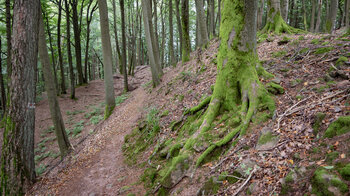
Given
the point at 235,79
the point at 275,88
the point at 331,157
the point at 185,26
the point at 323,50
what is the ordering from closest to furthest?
the point at 331,157
the point at 275,88
the point at 235,79
the point at 323,50
the point at 185,26

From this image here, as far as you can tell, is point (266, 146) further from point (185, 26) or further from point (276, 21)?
point (185, 26)

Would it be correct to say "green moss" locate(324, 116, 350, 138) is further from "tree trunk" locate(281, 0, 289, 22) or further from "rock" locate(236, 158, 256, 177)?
"tree trunk" locate(281, 0, 289, 22)

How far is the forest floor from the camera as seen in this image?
2627mm

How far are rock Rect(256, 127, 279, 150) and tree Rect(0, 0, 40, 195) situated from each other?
242 inches

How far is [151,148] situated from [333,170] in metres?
4.75

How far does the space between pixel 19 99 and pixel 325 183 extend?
22.5 ft

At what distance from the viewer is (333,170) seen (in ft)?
7.11

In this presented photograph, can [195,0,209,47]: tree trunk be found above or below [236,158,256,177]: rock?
above

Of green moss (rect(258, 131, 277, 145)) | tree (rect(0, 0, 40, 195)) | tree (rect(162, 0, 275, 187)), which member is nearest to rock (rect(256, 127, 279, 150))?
green moss (rect(258, 131, 277, 145))

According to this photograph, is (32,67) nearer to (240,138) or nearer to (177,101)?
(177,101)

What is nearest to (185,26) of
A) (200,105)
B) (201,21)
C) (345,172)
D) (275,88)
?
(201,21)

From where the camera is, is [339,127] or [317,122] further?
[317,122]

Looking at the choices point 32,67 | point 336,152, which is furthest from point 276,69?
point 32,67

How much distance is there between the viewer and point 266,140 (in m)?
3.27
